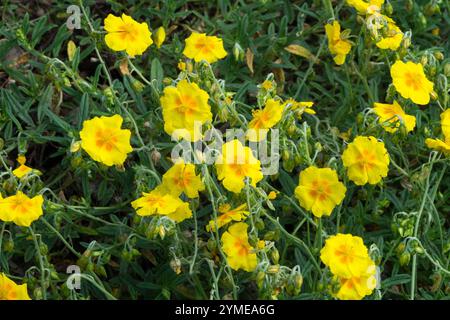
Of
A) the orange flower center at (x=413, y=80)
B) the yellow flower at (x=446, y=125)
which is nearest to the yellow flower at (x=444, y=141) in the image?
the yellow flower at (x=446, y=125)

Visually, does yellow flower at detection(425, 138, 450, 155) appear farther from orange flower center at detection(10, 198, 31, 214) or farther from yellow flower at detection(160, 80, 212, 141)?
orange flower center at detection(10, 198, 31, 214)

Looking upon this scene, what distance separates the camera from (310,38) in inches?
156

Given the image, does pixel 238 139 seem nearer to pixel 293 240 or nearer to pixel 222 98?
pixel 222 98

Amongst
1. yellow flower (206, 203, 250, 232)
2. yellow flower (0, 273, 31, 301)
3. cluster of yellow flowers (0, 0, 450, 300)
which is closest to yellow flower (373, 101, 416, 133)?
cluster of yellow flowers (0, 0, 450, 300)

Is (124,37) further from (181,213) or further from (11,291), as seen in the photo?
(11,291)

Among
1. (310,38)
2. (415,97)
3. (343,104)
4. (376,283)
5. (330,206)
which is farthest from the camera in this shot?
(310,38)

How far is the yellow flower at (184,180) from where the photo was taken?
2.77m

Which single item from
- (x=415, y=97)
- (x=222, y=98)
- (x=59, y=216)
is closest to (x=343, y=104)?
(x=415, y=97)

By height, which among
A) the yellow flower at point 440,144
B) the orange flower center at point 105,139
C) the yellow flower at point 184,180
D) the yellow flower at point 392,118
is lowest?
the yellow flower at point 184,180

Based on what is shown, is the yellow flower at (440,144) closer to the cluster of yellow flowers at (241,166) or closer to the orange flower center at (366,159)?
the cluster of yellow flowers at (241,166)

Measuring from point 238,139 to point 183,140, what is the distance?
0.64 ft

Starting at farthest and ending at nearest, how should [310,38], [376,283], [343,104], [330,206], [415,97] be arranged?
[310,38] → [343,104] → [415,97] → [330,206] → [376,283]

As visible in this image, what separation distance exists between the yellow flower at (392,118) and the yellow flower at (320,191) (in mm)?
275

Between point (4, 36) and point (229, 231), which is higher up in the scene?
point (4, 36)
